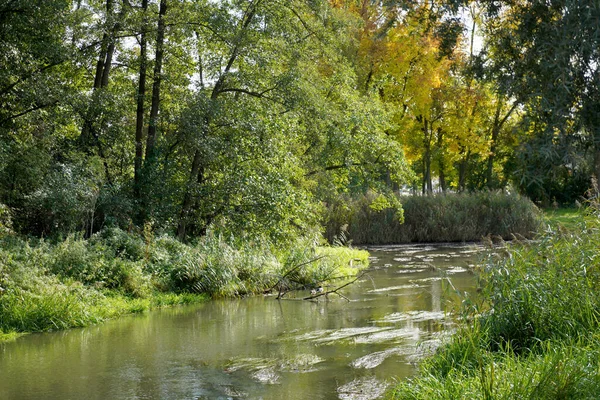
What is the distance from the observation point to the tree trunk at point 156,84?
57.2ft

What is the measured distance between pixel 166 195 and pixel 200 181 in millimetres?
1084

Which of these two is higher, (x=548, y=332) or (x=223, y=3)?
(x=223, y=3)

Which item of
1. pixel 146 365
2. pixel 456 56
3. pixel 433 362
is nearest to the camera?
pixel 433 362

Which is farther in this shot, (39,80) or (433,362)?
(39,80)

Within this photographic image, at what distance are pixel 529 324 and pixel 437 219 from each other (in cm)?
2023

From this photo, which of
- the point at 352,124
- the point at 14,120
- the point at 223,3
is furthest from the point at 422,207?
the point at 14,120

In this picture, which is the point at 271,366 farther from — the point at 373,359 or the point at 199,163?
the point at 199,163

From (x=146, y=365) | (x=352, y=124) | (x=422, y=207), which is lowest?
(x=146, y=365)

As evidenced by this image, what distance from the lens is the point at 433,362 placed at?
706 centimetres

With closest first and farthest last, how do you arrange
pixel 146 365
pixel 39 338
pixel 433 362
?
1. pixel 433 362
2. pixel 146 365
3. pixel 39 338

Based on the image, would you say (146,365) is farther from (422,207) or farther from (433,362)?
(422,207)

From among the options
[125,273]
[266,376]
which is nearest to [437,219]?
[125,273]

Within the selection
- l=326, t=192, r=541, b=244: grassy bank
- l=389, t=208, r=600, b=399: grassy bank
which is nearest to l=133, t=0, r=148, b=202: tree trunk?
l=326, t=192, r=541, b=244: grassy bank

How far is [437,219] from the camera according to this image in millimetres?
27250
